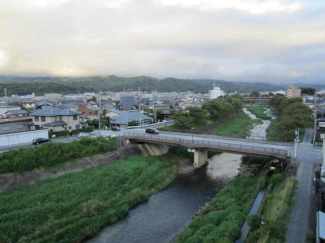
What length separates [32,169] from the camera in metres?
22.8

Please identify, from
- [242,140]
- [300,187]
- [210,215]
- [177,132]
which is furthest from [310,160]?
[177,132]

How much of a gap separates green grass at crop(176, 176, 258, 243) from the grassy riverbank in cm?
1541

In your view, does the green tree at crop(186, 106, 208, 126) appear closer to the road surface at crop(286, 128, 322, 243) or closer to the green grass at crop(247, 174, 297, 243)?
the road surface at crop(286, 128, 322, 243)

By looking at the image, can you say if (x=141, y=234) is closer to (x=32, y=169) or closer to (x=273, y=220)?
(x=273, y=220)

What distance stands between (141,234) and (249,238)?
7571 millimetres

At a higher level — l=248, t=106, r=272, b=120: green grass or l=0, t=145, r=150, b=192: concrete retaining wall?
l=0, t=145, r=150, b=192: concrete retaining wall

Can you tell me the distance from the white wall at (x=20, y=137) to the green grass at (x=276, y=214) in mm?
29443

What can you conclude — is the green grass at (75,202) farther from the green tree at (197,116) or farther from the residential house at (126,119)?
the residential house at (126,119)

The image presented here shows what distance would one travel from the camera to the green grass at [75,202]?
51.3 feet

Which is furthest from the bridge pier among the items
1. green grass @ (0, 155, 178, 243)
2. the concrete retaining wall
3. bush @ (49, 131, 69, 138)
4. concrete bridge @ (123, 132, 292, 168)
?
bush @ (49, 131, 69, 138)

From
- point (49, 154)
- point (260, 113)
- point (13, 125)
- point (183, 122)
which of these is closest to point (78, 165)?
point (49, 154)

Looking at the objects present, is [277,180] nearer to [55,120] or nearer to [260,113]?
[55,120]

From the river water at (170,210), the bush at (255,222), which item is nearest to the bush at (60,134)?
the river water at (170,210)

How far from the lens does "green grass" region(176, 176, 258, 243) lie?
1416 centimetres
